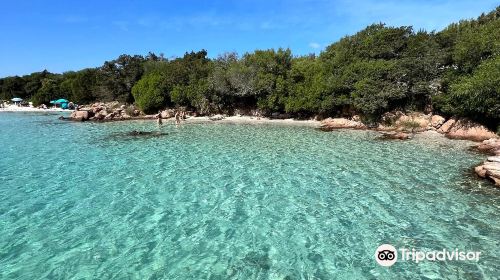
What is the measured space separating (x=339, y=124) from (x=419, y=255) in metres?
28.0

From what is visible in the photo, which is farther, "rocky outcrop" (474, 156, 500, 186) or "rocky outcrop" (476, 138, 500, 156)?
"rocky outcrop" (476, 138, 500, 156)

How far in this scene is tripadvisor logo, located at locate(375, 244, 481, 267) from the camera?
25.0ft

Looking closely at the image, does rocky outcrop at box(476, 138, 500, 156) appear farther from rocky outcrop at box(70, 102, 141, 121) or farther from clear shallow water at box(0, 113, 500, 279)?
rocky outcrop at box(70, 102, 141, 121)

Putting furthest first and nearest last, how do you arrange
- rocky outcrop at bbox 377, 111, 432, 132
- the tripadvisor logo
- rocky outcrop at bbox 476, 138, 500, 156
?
rocky outcrop at bbox 377, 111, 432, 132, rocky outcrop at bbox 476, 138, 500, 156, the tripadvisor logo

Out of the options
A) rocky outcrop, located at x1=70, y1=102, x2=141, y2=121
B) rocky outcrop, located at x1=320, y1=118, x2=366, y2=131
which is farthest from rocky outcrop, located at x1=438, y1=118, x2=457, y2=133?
rocky outcrop, located at x1=70, y1=102, x2=141, y2=121

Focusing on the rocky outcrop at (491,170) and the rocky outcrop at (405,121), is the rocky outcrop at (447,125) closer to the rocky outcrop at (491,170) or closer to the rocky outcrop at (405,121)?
the rocky outcrop at (405,121)

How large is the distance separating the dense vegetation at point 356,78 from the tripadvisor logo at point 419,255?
20.8 metres

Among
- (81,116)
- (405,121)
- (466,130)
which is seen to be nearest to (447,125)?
(466,130)

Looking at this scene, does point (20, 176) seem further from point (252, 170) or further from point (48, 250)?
point (252, 170)

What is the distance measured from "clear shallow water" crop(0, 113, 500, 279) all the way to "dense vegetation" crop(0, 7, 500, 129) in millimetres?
11520

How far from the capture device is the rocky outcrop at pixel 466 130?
25781 mm

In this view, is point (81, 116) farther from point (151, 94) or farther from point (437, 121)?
point (437, 121)

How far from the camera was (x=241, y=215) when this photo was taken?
1041cm

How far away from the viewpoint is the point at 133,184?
45.4 feet
